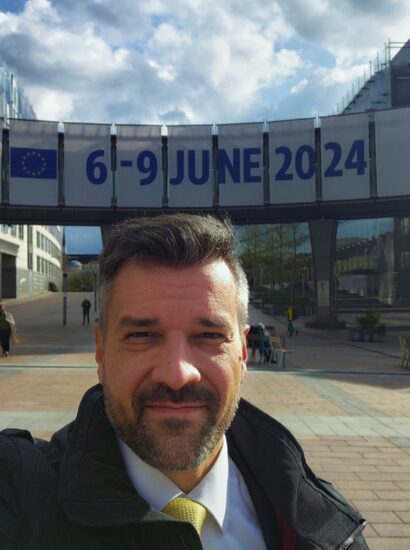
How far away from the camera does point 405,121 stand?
20.8 meters

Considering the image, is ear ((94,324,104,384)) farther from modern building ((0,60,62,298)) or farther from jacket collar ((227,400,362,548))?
Answer: modern building ((0,60,62,298))

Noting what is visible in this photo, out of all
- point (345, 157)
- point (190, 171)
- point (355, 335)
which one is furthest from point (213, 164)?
point (355, 335)

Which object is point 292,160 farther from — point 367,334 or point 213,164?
point 367,334

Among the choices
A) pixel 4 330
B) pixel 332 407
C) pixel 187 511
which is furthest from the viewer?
pixel 4 330

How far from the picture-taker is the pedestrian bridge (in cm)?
2100

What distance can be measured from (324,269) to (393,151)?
6572mm

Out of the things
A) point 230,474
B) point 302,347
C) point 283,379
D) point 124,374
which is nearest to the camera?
point 124,374

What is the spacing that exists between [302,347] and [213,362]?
1723 cm

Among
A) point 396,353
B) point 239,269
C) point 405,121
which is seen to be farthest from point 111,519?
point 405,121

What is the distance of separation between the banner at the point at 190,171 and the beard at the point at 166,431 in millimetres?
20743

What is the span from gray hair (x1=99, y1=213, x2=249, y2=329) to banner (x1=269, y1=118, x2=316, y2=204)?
2085cm

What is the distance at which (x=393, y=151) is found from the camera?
2091 centimetres

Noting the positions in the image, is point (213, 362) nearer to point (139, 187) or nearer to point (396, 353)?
point (396, 353)

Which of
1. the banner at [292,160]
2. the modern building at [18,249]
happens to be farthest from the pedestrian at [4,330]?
the modern building at [18,249]
